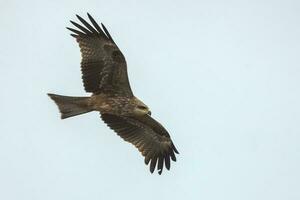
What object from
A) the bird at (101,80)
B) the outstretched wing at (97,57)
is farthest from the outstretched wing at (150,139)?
the outstretched wing at (97,57)

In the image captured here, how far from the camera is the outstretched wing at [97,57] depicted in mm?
13570

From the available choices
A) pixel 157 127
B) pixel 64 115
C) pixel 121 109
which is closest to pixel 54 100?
pixel 64 115

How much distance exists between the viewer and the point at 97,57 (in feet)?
44.7

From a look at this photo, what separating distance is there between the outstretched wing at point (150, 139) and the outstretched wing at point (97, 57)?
1.39 m

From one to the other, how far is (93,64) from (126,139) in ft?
6.45

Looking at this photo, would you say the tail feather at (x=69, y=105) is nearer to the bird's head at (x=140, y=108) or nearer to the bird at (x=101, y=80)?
the bird at (x=101, y=80)

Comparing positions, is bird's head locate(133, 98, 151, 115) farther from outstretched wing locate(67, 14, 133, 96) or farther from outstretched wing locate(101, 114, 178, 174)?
outstretched wing locate(101, 114, 178, 174)

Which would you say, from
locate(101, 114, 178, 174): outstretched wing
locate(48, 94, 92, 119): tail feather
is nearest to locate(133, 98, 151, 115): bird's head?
locate(48, 94, 92, 119): tail feather

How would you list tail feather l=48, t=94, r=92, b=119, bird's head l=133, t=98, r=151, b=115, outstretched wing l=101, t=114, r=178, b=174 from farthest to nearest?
1. outstretched wing l=101, t=114, r=178, b=174
2. bird's head l=133, t=98, r=151, b=115
3. tail feather l=48, t=94, r=92, b=119

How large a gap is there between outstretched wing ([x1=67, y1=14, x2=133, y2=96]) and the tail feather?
12.4 inches

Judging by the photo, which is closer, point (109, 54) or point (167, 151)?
point (109, 54)

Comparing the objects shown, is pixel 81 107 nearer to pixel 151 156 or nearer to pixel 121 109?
pixel 121 109

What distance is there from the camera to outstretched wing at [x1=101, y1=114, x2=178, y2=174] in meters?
14.9

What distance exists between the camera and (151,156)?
1502 centimetres
